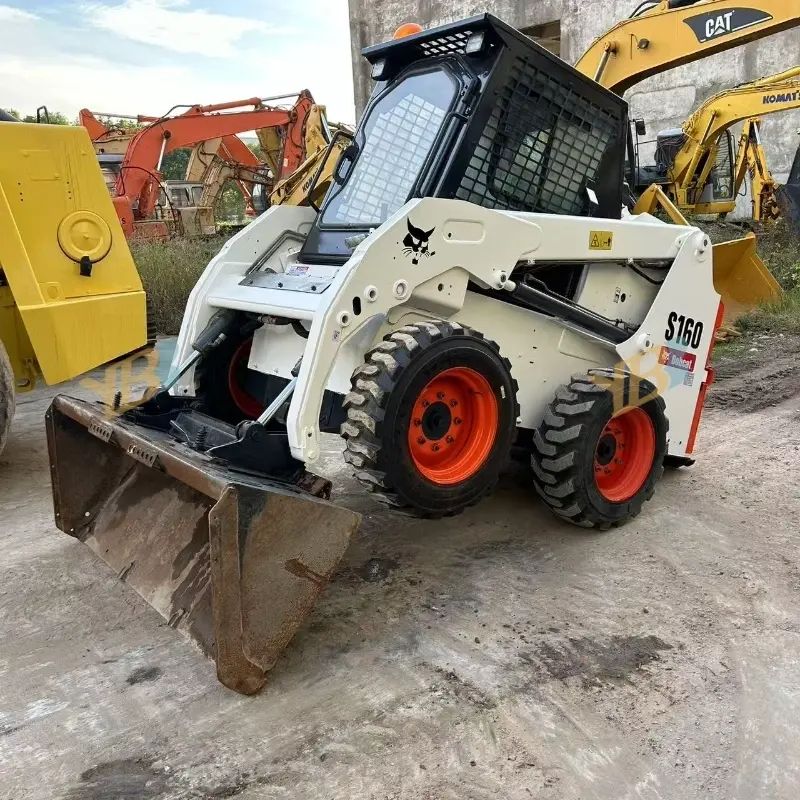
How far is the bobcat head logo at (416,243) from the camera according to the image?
277 cm

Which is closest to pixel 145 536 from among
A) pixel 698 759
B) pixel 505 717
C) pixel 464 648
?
pixel 464 648

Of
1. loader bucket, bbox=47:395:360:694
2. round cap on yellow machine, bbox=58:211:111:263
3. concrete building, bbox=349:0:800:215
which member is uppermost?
concrete building, bbox=349:0:800:215

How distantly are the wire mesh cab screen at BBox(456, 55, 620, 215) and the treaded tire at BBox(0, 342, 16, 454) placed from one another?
256cm

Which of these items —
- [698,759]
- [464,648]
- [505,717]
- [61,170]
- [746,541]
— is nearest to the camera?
[698,759]

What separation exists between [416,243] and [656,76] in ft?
54.6

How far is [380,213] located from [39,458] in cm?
276

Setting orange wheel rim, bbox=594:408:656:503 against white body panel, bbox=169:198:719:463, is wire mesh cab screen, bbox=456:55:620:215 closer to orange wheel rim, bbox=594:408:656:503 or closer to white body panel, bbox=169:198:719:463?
white body panel, bbox=169:198:719:463

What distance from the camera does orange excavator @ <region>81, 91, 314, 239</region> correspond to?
34.3 feet

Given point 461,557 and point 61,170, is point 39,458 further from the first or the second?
point 461,557

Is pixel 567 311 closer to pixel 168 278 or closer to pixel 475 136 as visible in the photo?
pixel 475 136

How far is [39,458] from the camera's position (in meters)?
4.77

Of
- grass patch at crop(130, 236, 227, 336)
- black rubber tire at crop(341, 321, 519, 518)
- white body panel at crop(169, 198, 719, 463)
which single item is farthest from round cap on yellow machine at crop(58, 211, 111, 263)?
grass patch at crop(130, 236, 227, 336)

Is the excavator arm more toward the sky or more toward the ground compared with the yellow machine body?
more toward the sky

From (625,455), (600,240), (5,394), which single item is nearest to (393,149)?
(600,240)
